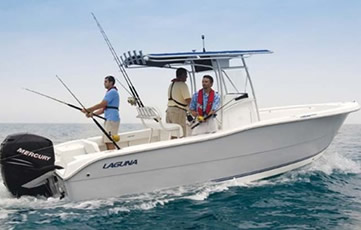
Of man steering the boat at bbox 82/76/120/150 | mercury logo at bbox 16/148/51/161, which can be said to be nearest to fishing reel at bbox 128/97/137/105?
man steering the boat at bbox 82/76/120/150

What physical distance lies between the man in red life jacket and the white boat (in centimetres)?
24

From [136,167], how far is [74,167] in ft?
2.91

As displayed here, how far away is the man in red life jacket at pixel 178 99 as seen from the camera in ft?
22.9

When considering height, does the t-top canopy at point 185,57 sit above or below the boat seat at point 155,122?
above

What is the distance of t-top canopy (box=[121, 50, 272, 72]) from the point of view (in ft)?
21.7

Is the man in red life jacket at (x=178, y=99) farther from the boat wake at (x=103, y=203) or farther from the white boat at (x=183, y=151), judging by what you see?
the boat wake at (x=103, y=203)

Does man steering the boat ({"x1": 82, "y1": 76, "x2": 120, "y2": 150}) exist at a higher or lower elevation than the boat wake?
higher

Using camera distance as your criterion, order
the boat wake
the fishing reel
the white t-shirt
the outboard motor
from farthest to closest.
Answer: the fishing reel → the white t-shirt → the outboard motor → the boat wake


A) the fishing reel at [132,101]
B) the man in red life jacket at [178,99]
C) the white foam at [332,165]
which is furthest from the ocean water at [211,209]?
the fishing reel at [132,101]

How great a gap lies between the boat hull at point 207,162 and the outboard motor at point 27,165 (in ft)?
1.40

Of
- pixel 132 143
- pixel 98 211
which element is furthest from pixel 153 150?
pixel 132 143

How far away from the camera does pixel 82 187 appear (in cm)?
577

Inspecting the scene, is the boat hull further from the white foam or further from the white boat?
the white foam

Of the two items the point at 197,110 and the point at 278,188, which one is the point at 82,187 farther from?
the point at 278,188
